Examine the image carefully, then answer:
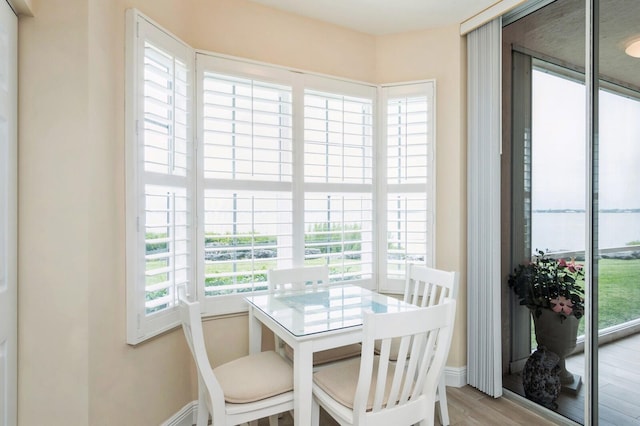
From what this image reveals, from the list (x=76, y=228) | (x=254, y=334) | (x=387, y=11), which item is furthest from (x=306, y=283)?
(x=387, y=11)

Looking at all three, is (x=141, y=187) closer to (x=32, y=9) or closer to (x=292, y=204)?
(x=32, y=9)

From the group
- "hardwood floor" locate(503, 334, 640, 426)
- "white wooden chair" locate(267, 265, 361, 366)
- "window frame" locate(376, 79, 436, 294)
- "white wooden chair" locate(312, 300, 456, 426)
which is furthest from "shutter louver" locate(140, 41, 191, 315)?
"hardwood floor" locate(503, 334, 640, 426)

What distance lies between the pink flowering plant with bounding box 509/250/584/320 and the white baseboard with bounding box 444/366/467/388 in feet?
2.33

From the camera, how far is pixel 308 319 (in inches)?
71.4

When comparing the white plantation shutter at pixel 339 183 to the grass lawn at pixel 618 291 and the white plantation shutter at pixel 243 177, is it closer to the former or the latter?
the white plantation shutter at pixel 243 177

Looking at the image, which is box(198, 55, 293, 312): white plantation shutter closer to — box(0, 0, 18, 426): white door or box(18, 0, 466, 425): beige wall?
box(18, 0, 466, 425): beige wall

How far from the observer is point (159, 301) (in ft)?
6.16

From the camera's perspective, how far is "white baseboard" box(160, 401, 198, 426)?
2.02 meters

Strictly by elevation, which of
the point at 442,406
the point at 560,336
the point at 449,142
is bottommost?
the point at 442,406

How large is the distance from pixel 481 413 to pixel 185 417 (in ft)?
6.27

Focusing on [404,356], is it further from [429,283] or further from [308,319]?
[429,283]

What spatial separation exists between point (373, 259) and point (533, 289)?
115cm

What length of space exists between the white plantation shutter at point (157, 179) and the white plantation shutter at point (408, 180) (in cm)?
155

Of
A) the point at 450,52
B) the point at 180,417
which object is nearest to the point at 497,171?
the point at 450,52
